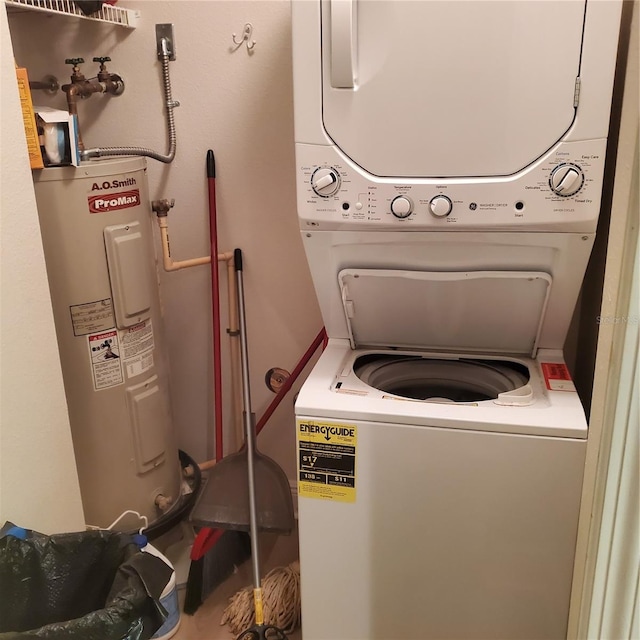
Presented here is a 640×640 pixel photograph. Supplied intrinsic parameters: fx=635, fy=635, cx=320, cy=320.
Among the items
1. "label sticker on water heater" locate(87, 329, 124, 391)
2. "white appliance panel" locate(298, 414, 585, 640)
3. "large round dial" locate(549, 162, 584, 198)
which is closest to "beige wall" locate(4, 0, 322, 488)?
"label sticker on water heater" locate(87, 329, 124, 391)

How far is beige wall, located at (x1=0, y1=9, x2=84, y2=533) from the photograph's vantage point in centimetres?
126

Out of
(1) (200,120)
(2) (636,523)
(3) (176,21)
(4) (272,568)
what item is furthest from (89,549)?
(3) (176,21)

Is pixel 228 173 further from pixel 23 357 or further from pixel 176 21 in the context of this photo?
pixel 23 357

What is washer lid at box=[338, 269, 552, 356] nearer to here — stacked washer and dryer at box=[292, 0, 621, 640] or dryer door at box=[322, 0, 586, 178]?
stacked washer and dryer at box=[292, 0, 621, 640]

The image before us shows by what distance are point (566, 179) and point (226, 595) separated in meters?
1.46

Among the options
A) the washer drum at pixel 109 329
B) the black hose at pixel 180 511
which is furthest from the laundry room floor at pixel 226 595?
the washer drum at pixel 109 329

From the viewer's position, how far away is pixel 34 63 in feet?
6.04

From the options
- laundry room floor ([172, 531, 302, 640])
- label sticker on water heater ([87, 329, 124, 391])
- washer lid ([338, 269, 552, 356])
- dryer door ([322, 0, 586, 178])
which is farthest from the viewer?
laundry room floor ([172, 531, 302, 640])

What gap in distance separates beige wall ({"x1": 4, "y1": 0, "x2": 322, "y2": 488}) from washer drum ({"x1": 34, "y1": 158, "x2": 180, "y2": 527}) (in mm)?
229

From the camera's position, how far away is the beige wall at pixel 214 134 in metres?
1.74

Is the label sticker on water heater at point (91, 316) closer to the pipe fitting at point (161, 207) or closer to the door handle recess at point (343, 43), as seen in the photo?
the pipe fitting at point (161, 207)

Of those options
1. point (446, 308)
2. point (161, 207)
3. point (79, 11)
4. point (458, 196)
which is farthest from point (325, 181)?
point (79, 11)

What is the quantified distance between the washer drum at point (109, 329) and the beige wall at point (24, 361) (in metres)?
0.16

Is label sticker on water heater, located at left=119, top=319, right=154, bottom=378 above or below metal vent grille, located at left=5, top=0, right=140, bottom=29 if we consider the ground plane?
below
